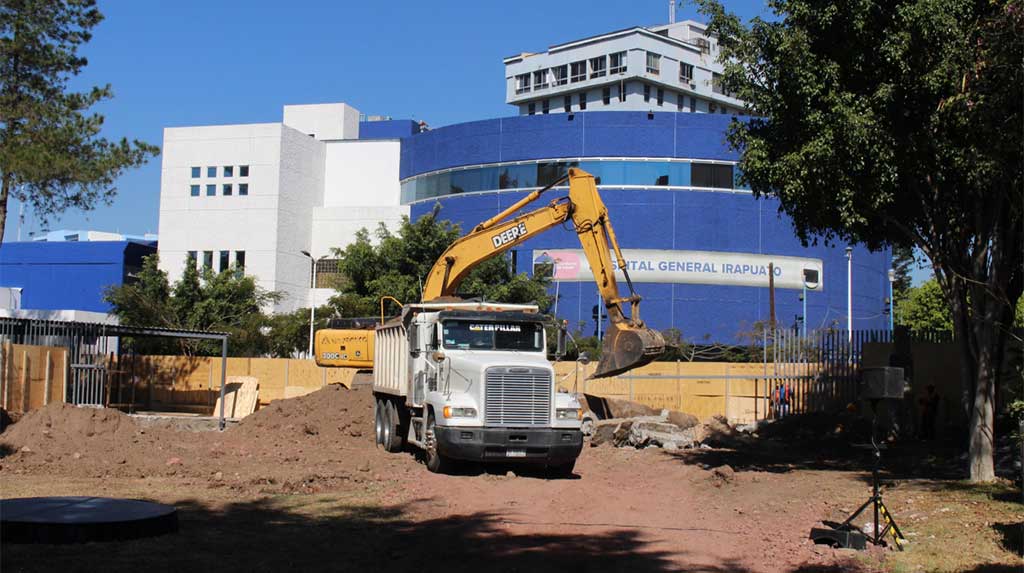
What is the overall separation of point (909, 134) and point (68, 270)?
203 ft

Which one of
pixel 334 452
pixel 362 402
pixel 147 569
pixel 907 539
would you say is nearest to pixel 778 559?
pixel 907 539

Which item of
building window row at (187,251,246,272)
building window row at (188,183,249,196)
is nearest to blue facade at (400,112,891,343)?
building window row at (187,251,246,272)

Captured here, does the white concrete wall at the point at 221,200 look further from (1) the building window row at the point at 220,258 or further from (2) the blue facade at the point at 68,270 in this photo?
(2) the blue facade at the point at 68,270

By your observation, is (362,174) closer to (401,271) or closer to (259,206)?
(259,206)

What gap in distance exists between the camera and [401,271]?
47.4 meters

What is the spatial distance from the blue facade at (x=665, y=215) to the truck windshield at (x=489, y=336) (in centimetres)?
4120

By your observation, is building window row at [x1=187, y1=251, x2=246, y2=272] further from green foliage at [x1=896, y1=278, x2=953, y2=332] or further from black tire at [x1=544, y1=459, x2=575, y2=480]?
black tire at [x1=544, y1=459, x2=575, y2=480]

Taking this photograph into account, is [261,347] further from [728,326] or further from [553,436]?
[553,436]

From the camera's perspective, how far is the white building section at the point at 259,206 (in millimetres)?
65625

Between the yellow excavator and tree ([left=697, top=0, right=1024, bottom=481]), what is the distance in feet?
12.1

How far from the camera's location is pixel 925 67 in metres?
16.1

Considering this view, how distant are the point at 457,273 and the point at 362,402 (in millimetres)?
5636

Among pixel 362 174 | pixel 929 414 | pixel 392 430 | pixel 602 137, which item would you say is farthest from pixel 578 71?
pixel 392 430

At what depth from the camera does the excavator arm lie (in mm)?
19359
